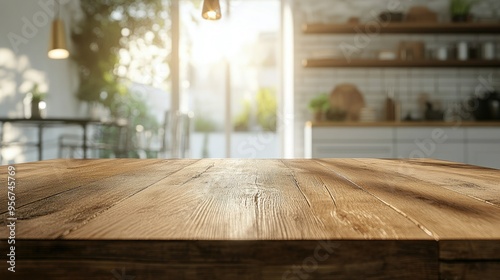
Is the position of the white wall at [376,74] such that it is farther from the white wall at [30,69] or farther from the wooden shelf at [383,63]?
the white wall at [30,69]

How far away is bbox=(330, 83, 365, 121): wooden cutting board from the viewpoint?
14.9 feet

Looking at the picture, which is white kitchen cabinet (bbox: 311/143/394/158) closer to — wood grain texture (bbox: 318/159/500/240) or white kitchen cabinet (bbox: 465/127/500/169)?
white kitchen cabinet (bbox: 465/127/500/169)

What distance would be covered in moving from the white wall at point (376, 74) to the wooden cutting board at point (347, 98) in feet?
0.21

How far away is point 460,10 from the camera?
4.45 metres

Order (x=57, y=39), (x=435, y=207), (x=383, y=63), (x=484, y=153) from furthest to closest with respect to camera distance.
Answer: (x=383, y=63)
(x=57, y=39)
(x=484, y=153)
(x=435, y=207)

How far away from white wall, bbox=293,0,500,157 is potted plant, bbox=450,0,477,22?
0.16 meters

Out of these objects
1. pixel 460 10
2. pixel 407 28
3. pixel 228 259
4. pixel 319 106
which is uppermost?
pixel 460 10

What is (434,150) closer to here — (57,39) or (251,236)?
(57,39)

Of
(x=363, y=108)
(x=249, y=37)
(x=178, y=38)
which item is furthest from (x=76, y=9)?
(x=363, y=108)

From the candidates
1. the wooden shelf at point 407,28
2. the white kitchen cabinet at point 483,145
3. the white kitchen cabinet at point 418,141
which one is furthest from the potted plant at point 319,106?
the white kitchen cabinet at point 483,145

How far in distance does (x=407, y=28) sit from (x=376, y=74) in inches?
19.8

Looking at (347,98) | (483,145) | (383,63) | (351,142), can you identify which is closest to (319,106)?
(347,98)

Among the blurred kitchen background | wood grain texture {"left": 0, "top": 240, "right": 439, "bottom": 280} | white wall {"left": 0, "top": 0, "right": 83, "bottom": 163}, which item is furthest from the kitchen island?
white wall {"left": 0, "top": 0, "right": 83, "bottom": 163}

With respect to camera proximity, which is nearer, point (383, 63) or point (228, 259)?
point (228, 259)
